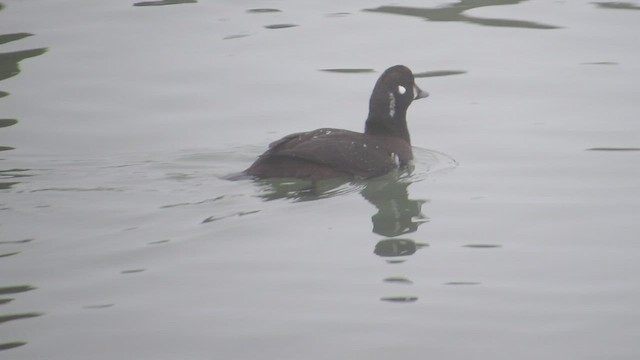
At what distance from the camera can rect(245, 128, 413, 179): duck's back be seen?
31.3 ft

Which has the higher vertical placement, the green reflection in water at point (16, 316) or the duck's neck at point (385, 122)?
the duck's neck at point (385, 122)

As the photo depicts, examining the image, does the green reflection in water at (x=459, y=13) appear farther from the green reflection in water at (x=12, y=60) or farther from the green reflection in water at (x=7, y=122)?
the green reflection in water at (x=7, y=122)

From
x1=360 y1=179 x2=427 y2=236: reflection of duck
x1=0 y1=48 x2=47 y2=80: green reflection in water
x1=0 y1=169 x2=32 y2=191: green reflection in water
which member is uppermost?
x1=0 y1=48 x2=47 y2=80: green reflection in water

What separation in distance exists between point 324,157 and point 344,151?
0.22m

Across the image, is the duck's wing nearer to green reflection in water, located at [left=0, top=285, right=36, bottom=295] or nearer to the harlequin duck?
the harlequin duck

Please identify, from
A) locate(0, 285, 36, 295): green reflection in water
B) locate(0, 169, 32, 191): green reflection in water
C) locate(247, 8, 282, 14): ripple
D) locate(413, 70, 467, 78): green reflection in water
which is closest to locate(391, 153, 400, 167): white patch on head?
locate(413, 70, 467, 78): green reflection in water

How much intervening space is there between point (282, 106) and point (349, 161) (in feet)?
6.83

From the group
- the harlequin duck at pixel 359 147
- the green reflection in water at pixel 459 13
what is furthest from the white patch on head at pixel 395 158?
the green reflection in water at pixel 459 13

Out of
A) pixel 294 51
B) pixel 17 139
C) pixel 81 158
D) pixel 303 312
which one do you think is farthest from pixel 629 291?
pixel 294 51

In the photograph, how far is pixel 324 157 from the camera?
31.3 feet

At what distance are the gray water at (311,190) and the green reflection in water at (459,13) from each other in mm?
42

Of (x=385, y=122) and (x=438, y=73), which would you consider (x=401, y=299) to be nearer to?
(x=385, y=122)

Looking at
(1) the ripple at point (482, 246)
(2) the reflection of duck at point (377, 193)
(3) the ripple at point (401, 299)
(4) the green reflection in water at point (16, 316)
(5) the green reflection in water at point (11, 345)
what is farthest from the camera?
(2) the reflection of duck at point (377, 193)

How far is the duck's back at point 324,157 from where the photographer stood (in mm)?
9547
